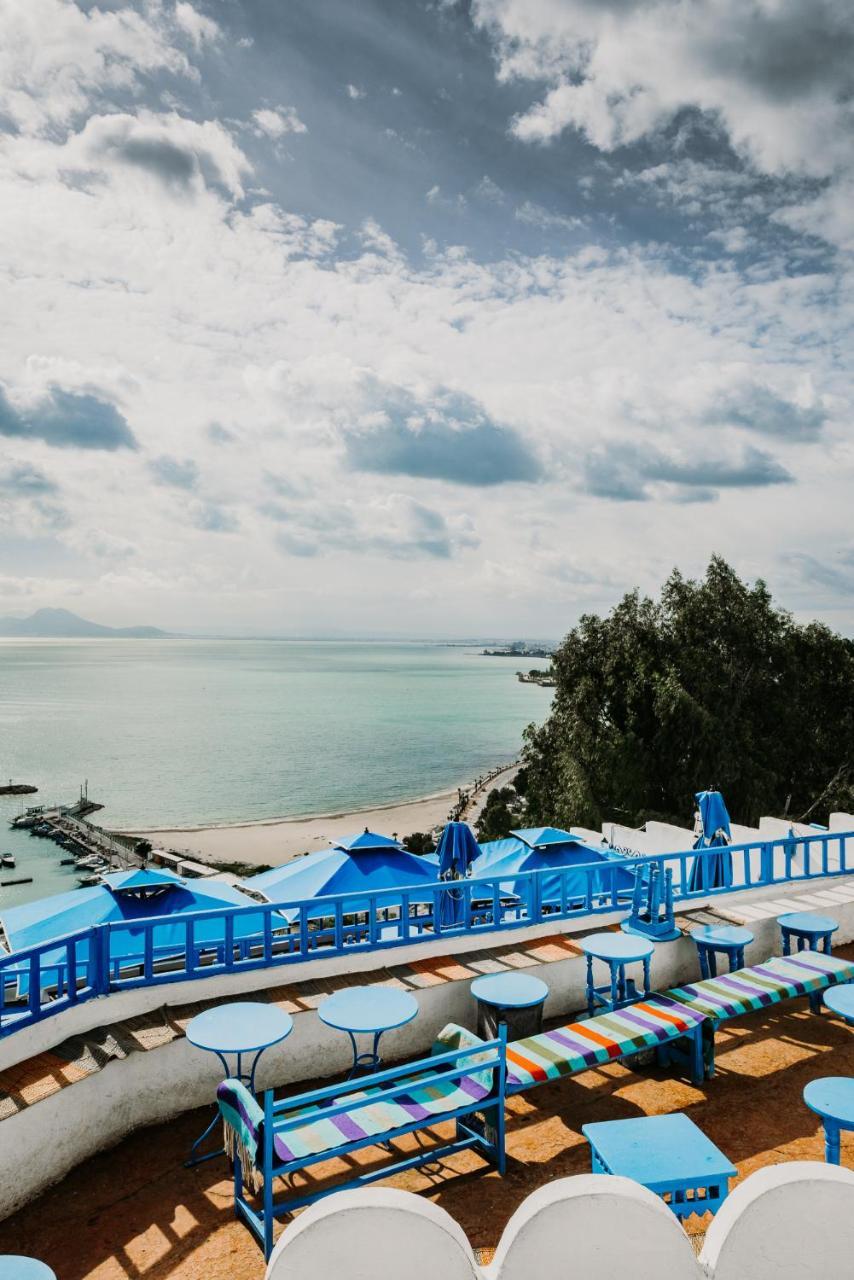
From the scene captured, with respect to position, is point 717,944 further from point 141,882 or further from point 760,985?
point 141,882

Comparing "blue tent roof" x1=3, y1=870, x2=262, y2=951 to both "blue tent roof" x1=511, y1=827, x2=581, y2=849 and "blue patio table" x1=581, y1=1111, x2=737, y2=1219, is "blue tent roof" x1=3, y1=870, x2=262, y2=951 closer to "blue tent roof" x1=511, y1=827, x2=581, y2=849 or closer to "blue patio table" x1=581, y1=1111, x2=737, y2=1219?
"blue tent roof" x1=511, y1=827, x2=581, y2=849

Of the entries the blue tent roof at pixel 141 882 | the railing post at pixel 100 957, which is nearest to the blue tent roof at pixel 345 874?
the blue tent roof at pixel 141 882

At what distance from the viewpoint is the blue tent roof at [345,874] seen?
11.5 m

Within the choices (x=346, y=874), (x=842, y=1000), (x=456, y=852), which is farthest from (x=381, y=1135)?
(x=346, y=874)

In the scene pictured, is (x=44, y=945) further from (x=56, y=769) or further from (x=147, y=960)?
(x=56, y=769)

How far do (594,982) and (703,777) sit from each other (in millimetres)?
18707

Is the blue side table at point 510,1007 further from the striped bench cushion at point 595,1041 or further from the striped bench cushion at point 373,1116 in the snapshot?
the striped bench cushion at point 373,1116

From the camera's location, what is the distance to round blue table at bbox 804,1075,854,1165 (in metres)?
4.25

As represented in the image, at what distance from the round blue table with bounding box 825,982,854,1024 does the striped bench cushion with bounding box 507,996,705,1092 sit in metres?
0.94

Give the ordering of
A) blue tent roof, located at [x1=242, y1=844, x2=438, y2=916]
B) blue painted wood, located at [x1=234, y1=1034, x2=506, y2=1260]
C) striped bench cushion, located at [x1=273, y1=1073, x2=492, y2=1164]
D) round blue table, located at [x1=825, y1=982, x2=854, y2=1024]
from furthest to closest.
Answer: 1. blue tent roof, located at [x1=242, y1=844, x2=438, y2=916]
2. round blue table, located at [x1=825, y1=982, x2=854, y2=1024]
3. striped bench cushion, located at [x1=273, y1=1073, x2=492, y2=1164]
4. blue painted wood, located at [x1=234, y1=1034, x2=506, y2=1260]

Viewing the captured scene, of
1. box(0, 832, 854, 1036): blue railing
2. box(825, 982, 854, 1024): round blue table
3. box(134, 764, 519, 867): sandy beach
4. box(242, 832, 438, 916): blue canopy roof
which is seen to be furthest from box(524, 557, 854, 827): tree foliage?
box(134, 764, 519, 867): sandy beach

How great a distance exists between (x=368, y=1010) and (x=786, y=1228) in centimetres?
392

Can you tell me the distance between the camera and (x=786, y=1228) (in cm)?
191

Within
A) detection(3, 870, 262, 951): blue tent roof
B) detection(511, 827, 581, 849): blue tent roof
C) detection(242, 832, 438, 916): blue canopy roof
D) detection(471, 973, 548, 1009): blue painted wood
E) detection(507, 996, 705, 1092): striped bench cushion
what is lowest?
detection(242, 832, 438, 916): blue canopy roof
